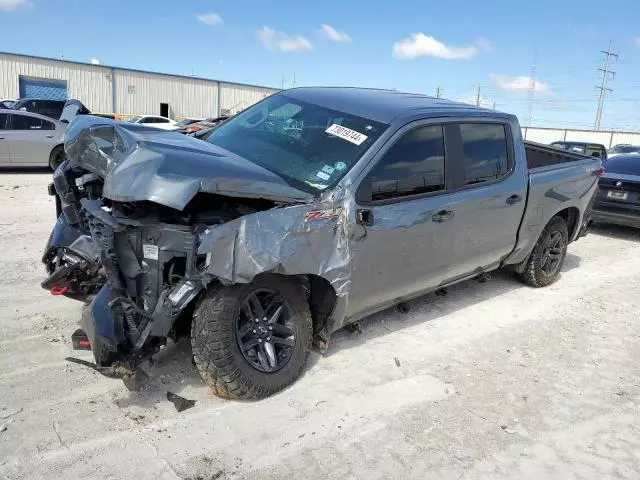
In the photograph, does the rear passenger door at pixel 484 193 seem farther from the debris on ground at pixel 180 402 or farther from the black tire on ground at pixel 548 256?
the debris on ground at pixel 180 402

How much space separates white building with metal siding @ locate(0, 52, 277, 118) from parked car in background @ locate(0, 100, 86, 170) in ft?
81.2

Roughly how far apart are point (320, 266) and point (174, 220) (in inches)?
37.3

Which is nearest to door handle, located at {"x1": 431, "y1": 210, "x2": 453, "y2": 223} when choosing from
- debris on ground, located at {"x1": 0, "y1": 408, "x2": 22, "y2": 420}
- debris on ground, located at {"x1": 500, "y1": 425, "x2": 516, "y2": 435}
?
debris on ground, located at {"x1": 500, "y1": 425, "x2": 516, "y2": 435}

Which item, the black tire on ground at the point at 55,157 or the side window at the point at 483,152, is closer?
the side window at the point at 483,152

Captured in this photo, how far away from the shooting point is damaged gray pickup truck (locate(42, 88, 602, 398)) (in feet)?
10.1

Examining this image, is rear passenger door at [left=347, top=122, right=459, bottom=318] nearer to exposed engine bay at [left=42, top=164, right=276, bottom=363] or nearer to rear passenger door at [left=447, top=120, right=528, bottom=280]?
rear passenger door at [left=447, top=120, right=528, bottom=280]

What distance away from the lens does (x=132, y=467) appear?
8.90 ft

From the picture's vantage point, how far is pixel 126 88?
126ft

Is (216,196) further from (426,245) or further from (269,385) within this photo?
(426,245)

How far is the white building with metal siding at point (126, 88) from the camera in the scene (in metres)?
33.9

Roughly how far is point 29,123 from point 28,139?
39 cm

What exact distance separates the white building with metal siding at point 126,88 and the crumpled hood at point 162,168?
35881 millimetres

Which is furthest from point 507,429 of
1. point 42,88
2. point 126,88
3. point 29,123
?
point 126,88

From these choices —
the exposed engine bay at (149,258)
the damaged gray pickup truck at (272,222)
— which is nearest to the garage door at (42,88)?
the damaged gray pickup truck at (272,222)
